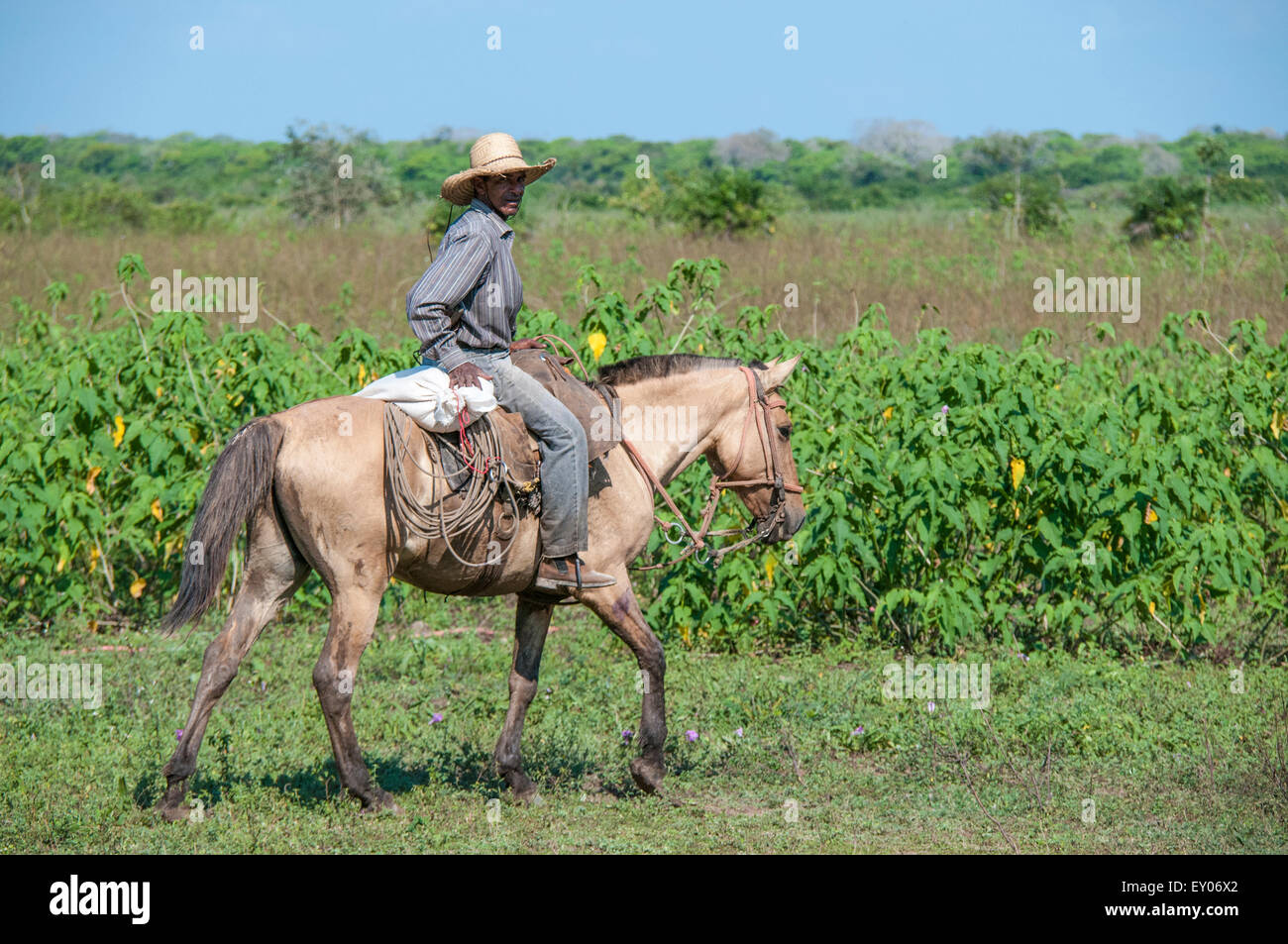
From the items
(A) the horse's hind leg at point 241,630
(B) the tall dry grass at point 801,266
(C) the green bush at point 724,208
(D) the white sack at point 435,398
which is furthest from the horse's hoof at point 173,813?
(C) the green bush at point 724,208

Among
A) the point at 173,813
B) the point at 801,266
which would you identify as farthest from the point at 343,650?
the point at 801,266

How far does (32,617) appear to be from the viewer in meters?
8.50

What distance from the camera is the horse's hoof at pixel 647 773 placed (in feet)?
19.1

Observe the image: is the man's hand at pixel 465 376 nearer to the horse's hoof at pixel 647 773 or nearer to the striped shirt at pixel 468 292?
the striped shirt at pixel 468 292

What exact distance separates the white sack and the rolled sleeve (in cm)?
10

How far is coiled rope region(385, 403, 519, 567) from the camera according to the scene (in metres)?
5.24

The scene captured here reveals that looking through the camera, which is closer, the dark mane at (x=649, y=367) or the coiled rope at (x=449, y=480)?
the coiled rope at (x=449, y=480)

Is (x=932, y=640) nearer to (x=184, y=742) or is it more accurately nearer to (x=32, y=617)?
(x=184, y=742)

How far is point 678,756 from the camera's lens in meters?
6.40

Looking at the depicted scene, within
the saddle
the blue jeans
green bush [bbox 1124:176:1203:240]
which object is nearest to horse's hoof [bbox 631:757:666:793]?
the blue jeans

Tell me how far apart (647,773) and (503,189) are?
8.74ft

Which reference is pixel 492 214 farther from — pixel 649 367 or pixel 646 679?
pixel 646 679
